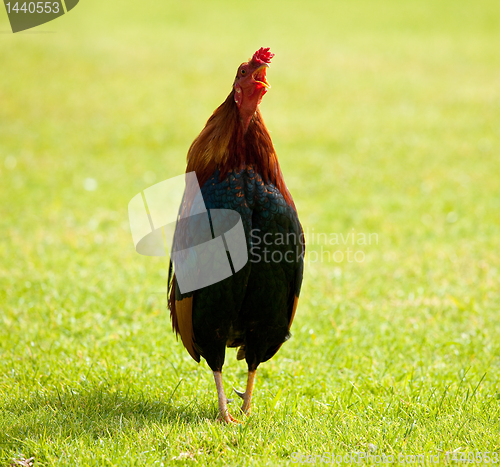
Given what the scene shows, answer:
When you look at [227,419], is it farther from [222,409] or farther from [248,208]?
[248,208]

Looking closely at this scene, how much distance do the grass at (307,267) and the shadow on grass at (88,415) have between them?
0.05 ft

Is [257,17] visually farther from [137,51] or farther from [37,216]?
[37,216]

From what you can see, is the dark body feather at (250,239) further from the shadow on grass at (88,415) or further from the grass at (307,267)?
the grass at (307,267)

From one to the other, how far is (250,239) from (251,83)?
2.75 feet

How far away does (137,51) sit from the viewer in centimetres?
1783

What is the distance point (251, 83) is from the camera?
2.97 metres

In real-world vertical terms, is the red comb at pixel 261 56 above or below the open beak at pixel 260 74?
above

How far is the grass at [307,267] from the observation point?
320cm

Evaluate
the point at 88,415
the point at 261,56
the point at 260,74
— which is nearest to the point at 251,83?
the point at 260,74

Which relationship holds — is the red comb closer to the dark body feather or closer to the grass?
the dark body feather

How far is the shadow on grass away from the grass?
1 cm

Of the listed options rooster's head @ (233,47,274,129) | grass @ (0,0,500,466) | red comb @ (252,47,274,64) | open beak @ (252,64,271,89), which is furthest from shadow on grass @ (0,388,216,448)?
red comb @ (252,47,274,64)

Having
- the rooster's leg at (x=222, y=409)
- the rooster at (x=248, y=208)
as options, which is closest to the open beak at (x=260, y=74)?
the rooster at (x=248, y=208)

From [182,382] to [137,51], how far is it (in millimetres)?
15840
